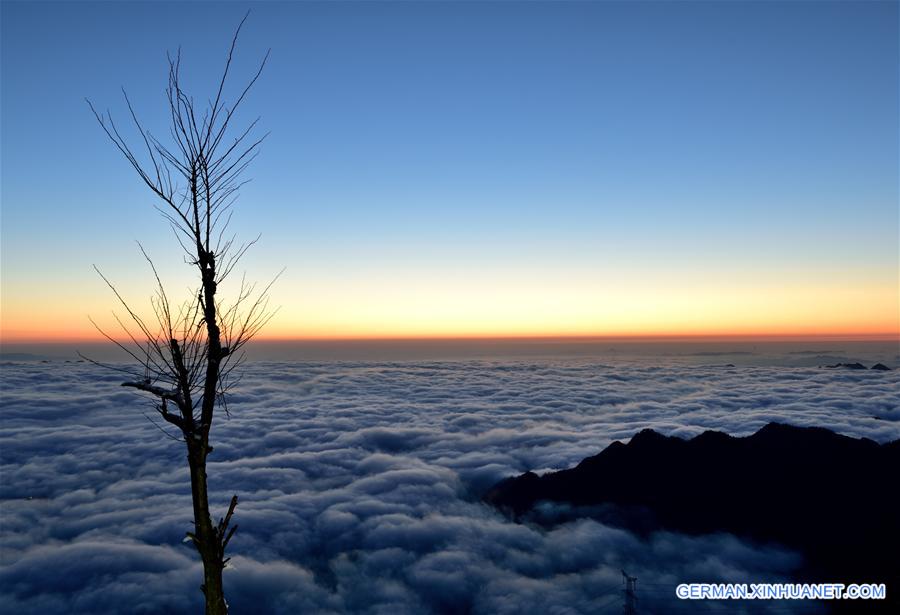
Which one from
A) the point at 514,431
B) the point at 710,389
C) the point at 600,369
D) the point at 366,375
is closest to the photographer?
the point at 514,431

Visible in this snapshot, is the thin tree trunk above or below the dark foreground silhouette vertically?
above

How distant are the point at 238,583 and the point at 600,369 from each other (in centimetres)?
11145

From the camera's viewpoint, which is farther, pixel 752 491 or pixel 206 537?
pixel 752 491

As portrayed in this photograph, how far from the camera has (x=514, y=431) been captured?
67.8 meters

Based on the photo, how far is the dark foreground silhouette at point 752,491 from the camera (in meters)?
41.9

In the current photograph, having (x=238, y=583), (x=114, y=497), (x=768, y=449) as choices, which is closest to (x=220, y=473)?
(x=114, y=497)

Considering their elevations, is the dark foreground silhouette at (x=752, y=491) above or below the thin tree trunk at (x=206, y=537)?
below

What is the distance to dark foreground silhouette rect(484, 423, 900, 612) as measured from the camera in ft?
137

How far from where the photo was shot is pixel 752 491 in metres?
48.7

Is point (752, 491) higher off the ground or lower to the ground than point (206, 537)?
lower

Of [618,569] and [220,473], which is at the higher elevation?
[220,473]

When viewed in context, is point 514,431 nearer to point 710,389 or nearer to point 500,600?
point 500,600

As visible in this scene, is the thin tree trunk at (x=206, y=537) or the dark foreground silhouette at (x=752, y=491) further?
the dark foreground silhouette at (x=752, y=491)

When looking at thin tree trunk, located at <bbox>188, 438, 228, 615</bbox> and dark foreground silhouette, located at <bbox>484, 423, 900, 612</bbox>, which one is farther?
dark foreground silhouette, located at <bbox>484, 423, 900, 612</bbox>
